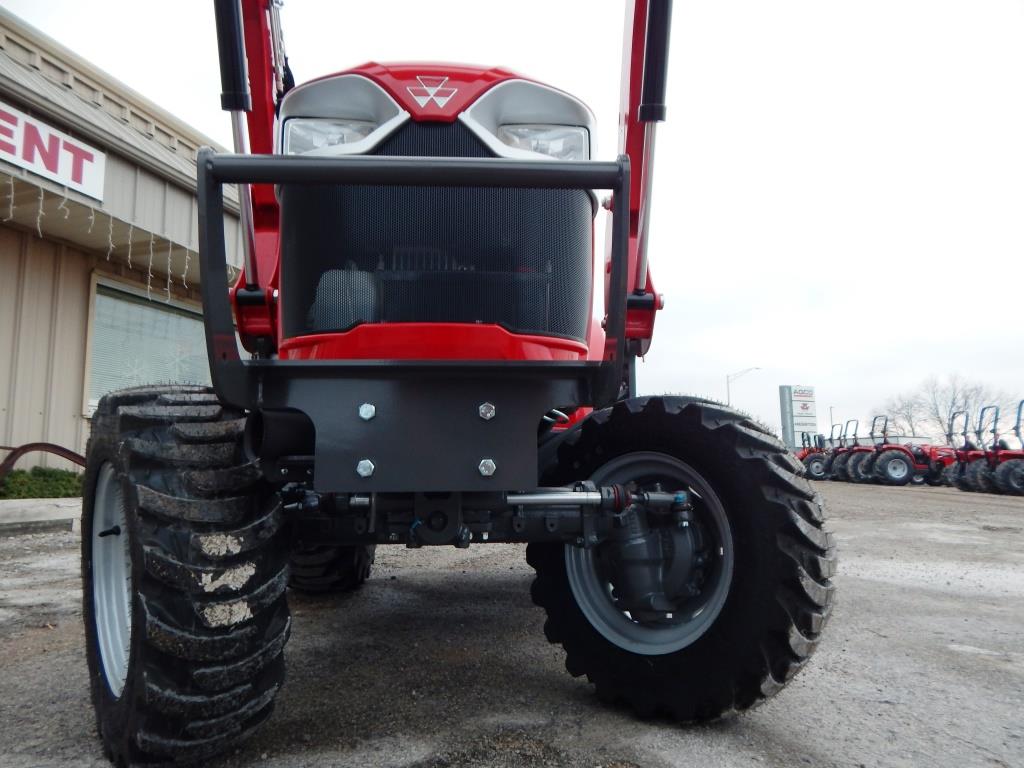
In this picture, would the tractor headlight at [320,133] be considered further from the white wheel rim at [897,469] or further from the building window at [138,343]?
the white wheel rim at [897,469]

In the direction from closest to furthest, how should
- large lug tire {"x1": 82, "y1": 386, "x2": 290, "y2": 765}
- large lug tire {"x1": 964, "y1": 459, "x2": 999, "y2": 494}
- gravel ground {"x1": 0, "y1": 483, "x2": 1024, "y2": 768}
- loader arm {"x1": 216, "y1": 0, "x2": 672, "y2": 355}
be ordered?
large lug tire {"x1": 82, "y1": 386, "x2": 290, "y2": 765} → gravel ground {"x1": 0, "y1": 483, "x2": 1024, "y2": 768} → loader arm {"x1": 216, "y1": 0, "x2": 672, "y2": 355} → large lug tire {"x1": 964, "y1": 459, "x2": 999, "y2": 494}

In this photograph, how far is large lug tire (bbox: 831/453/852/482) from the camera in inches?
977

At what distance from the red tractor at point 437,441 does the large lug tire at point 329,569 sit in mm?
1512

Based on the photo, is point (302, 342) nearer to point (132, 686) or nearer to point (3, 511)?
point (132, 686)

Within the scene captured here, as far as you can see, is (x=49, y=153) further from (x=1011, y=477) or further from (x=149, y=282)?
(x=1011, y=477)

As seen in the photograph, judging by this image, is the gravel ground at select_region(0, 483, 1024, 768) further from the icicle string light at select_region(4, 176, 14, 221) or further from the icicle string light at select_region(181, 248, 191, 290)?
the icicle string light at select_region(181, 248, 191, 290)

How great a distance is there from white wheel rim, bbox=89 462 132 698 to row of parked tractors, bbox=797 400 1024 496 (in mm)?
19398

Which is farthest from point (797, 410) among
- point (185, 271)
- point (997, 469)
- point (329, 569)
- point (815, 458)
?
point (329, 569)

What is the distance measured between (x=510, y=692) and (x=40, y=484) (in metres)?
8.26

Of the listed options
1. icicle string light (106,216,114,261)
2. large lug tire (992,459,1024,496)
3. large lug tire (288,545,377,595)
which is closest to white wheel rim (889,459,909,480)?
large lug tire (992,459,1024,496)

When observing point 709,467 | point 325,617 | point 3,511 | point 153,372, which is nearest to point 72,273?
point 153,372

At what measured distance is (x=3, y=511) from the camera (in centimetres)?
758

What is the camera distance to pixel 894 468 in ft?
75.9

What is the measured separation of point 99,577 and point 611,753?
1.88 m
